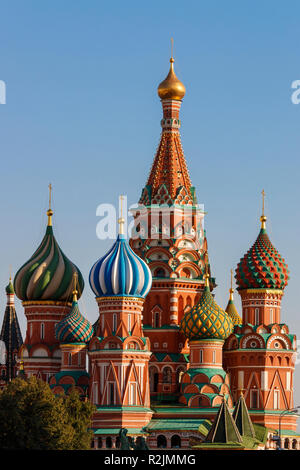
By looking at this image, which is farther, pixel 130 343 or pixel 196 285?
pixel 196 285

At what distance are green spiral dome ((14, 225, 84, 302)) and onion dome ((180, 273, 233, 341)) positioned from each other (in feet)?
26.1

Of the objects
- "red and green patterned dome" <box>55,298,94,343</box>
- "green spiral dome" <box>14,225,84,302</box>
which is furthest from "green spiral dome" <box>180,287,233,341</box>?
"green spiral dome" <box>14,225,84,302</box>

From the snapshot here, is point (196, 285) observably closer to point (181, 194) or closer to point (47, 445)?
point (181, 194)

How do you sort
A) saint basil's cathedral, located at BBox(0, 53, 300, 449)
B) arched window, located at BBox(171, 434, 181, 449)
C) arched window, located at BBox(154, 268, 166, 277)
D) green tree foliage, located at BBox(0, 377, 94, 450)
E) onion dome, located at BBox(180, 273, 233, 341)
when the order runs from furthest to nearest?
1. arched window, located at BBox(154, 268, 166, 277)
2. onion dome, located at BBox(180, 273, 233, 341)
3. arched window, located at BBox(171, 434, 181, 449)
4. saint basil's cathedral, located at BBox(0, 53, 300, 449)
5. green tree foliage, located at BBox(0, 377, 94, 450)

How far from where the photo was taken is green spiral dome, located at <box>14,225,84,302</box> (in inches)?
3511

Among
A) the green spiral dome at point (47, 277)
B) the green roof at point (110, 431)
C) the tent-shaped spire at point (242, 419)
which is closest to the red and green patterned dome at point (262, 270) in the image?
the green spiral dome at point (47, 277)

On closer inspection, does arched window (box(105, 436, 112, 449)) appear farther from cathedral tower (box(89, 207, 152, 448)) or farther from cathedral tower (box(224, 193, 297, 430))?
cathedral tower (box(224, 193, 297, 430))

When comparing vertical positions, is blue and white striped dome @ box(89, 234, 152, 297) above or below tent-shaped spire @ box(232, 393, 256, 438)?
above

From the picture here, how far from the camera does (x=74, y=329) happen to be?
85.8 meters

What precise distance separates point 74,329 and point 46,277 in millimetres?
4667
